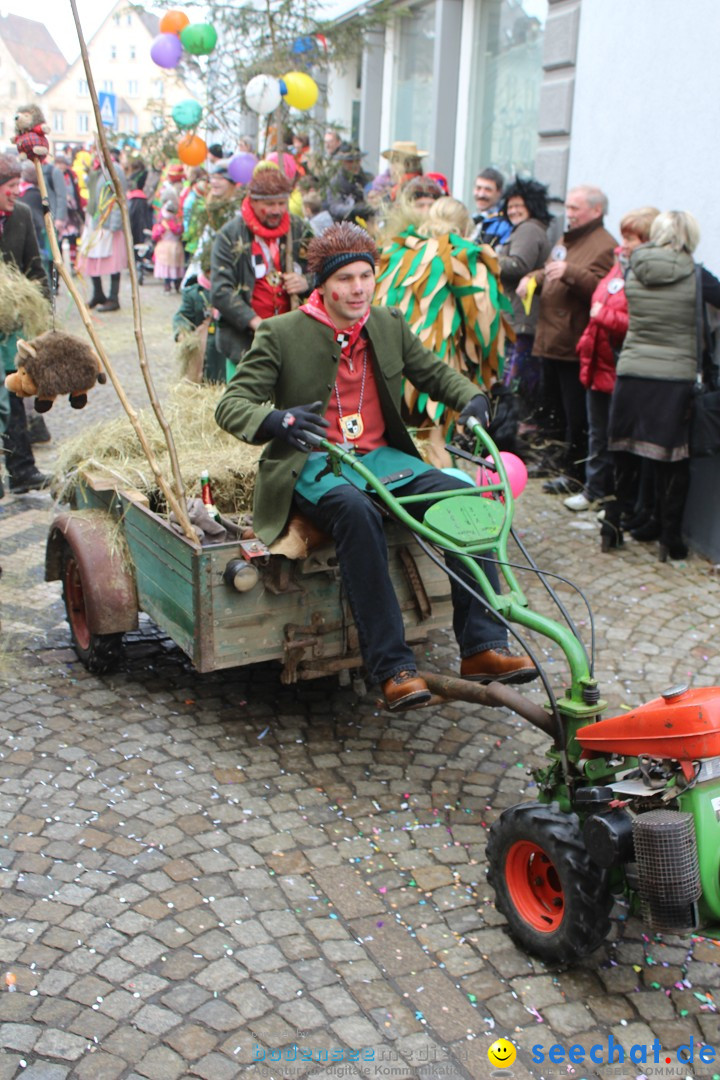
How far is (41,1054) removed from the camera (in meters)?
2.66

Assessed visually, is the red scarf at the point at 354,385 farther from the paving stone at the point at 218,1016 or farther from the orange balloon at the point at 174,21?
the orange balloon at the point at 174,21

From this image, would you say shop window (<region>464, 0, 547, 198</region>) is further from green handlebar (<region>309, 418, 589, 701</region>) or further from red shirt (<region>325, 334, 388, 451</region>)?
green handlebar (<region>309, 418, 589, 701</region>)

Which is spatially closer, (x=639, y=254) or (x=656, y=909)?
(x=656, y=909)

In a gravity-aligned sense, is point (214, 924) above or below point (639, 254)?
below

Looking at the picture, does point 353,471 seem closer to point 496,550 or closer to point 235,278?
point 496,550

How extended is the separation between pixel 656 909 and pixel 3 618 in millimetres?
3713

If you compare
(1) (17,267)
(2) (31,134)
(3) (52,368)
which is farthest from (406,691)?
(1) (17,267)

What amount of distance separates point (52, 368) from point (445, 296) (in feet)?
7.32

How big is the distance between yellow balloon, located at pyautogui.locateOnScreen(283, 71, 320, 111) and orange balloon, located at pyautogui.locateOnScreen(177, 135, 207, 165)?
152cm

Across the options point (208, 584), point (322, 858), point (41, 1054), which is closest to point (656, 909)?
point (322, 858)

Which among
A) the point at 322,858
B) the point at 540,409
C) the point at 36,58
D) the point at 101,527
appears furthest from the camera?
the point at 36,58

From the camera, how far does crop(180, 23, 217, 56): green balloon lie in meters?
9.06

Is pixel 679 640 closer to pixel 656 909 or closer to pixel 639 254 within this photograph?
pixel 639 254

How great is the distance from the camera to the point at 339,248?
158 inches
